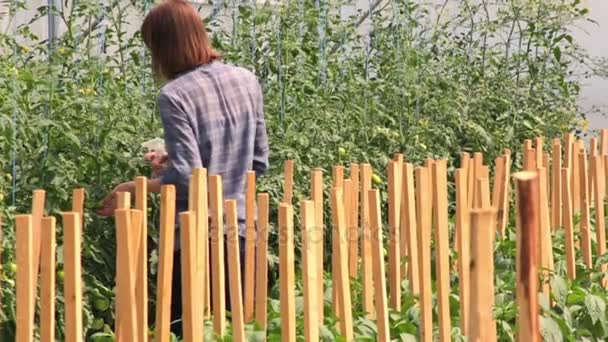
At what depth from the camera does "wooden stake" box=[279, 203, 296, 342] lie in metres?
2.47

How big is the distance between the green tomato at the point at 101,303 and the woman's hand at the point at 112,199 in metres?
0.23

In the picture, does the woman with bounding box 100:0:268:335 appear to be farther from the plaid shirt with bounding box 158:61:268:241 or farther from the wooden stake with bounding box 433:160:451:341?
the wooden stake with bounding box 433:160:451:341

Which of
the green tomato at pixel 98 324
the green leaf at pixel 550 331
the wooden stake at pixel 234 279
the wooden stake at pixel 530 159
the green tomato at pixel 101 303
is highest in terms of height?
the wooden stake at pixel 530 159

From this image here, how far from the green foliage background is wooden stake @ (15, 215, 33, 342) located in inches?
24.7

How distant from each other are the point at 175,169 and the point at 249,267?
0.32 metres

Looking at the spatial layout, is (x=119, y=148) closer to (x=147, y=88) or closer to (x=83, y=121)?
(x=83, y=121)

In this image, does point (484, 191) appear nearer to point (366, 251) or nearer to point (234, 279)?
point (366, 251)

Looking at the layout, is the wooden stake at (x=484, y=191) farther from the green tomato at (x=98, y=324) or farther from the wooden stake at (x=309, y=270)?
the green tomato at (x=98, y=324)

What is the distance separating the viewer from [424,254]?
9.40ft

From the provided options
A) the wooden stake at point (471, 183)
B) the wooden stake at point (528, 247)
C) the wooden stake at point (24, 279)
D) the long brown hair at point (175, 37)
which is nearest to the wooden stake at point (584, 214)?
the wooden stake at point (471, 183)

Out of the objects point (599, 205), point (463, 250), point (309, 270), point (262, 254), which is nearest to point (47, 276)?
point (309, 270)

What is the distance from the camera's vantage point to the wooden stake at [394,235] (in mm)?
3010

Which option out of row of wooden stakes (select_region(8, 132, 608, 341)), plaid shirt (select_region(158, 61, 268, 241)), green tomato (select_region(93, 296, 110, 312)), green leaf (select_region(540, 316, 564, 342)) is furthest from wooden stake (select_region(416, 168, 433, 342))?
green tomato (select_region(93, 296, 110, 312))

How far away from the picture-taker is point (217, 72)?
3215mm
